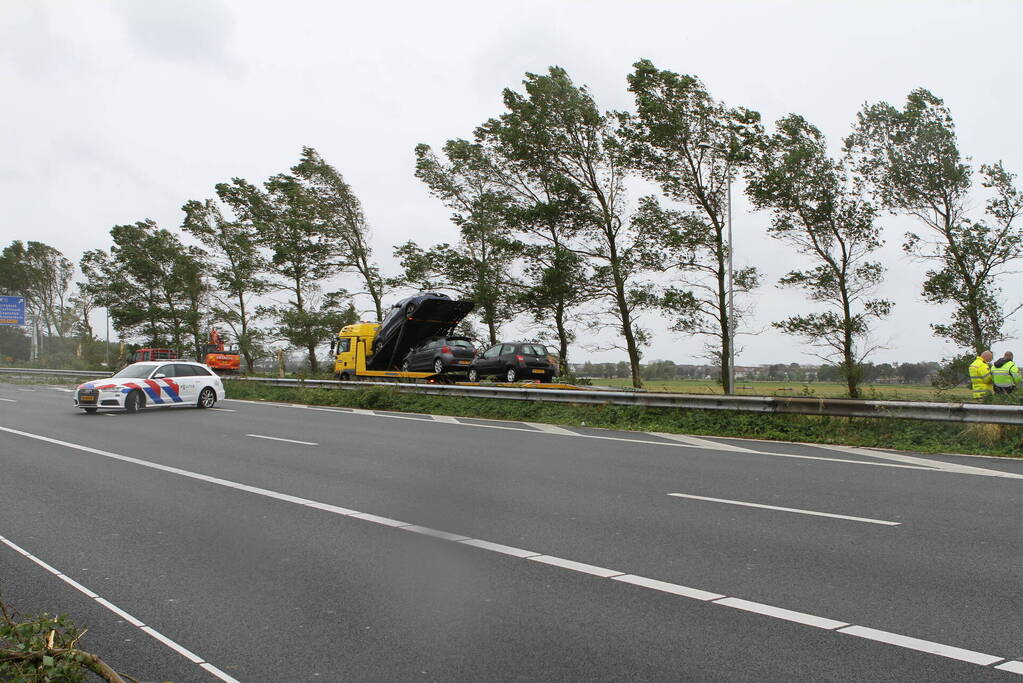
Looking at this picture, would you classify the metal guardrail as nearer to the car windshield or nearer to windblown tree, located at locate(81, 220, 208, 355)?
the car windshield

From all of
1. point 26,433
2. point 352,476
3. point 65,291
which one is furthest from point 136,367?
point 65,291

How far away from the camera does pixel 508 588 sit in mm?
5547

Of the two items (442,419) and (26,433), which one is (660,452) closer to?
(442,419)

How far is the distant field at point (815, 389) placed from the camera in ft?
58.9

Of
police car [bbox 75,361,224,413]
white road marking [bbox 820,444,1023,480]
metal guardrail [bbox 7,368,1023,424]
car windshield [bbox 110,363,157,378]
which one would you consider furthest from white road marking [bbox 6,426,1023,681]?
car windshield [bbox 110,363,157,378]

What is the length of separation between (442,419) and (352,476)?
9189 mm

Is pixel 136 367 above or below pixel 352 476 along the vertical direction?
above

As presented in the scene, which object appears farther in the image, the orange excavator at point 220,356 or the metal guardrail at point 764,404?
the orange excavator at point 220,356

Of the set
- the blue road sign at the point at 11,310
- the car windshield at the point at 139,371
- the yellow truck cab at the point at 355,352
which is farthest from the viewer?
the blue road sign at the point at 11,310

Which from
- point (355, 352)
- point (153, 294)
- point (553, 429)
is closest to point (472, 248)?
point (355, 352)

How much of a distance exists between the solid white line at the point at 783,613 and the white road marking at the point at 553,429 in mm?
10402

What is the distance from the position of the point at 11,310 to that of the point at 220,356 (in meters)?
13.5

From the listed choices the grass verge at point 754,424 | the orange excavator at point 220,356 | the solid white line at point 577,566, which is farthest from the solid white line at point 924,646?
the orange excavator at point 220,356

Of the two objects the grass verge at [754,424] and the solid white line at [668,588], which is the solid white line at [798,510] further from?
the grass verge at [754,424]
